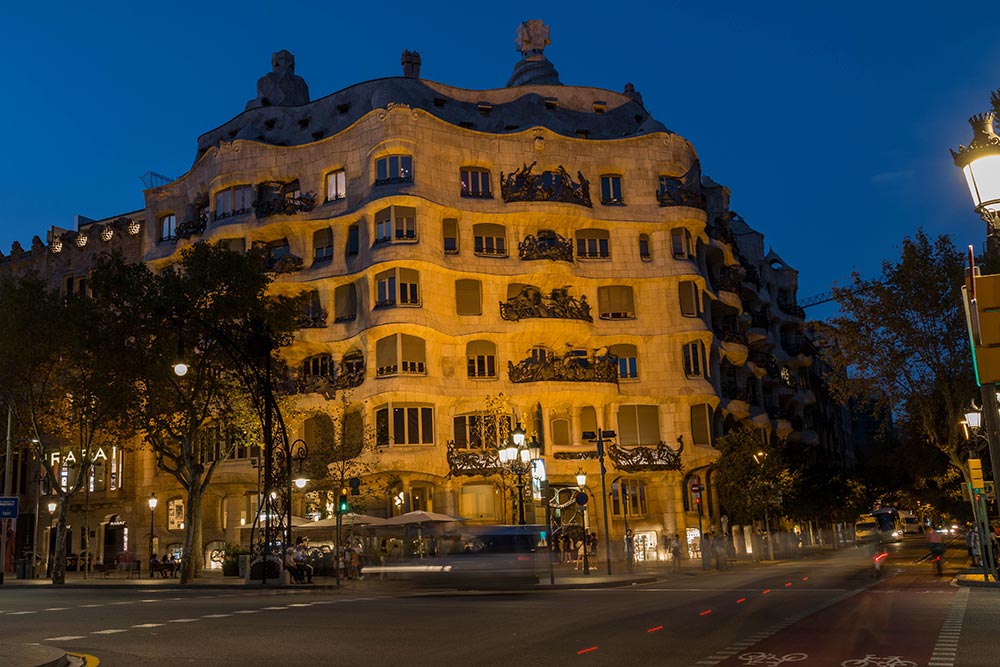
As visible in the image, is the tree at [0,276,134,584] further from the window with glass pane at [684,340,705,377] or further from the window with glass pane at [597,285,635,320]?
the window with glass pane at [684,340,705,377]

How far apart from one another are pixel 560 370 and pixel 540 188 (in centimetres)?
970

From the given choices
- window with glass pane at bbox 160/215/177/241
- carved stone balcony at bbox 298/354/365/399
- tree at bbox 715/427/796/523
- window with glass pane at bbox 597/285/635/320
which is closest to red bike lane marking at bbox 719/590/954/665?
tree at bbox 715/427/796/523

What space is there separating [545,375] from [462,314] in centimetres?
538

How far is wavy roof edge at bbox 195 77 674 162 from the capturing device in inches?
2115

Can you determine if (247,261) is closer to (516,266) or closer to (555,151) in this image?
(516,266)

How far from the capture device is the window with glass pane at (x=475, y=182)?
50928 mm

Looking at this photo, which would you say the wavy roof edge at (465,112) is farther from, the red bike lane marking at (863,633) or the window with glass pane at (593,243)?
the red bike lane marking at (863,633)

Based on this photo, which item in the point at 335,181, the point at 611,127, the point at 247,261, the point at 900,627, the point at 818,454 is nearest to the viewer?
the point at 900,627

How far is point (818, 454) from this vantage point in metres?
83.4

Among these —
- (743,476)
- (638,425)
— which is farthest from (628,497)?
(743,476)

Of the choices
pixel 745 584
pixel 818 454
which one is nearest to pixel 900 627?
pixel 745 584

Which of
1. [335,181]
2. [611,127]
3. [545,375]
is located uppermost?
[611,127]

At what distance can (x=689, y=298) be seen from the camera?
172 feet

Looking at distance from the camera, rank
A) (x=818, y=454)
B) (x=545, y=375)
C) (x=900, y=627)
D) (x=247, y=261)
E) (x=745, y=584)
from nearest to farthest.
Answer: (x=900, y=627), (x=745, y=584), (x=247, y=261), (x=545, y=375), (x=818, y=454)
